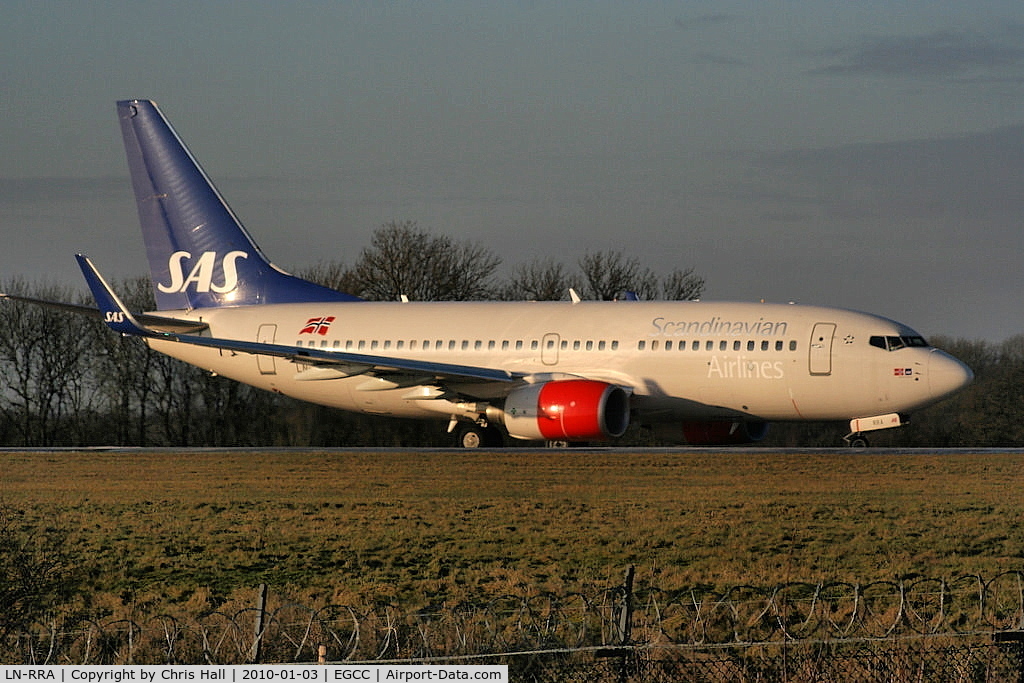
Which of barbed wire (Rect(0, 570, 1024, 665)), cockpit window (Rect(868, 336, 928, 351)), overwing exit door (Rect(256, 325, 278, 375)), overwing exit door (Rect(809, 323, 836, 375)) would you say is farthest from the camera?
overwing exit door (Rect(256, 325, 278, 375))

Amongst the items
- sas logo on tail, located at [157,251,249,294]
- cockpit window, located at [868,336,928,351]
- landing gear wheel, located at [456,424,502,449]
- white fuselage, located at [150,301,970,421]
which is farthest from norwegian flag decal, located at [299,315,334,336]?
cockpit window, located at [868,336,928,351]

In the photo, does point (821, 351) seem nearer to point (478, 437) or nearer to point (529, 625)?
point (478, 437)

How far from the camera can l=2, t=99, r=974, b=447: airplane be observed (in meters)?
33.4

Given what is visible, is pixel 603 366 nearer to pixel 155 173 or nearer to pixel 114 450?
pixel 114 450

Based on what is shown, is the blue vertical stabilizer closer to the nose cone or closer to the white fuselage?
the white fuselage

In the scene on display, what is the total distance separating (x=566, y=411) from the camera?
33.2 meters

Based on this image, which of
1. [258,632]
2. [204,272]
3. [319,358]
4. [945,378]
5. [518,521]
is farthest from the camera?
[204,272]

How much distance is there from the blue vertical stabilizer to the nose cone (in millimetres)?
16300

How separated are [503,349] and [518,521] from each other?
15110 millimetres

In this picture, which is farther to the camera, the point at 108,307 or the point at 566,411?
the point at 108,307

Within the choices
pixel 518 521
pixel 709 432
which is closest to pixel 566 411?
pixel 709 432

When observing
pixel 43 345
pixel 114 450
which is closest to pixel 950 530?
pixel 114 450

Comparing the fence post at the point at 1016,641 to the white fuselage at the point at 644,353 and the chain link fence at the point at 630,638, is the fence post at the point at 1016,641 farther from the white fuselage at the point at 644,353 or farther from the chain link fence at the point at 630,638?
the white fuselage at the point at 644,353

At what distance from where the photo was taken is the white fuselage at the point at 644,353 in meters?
33.2
